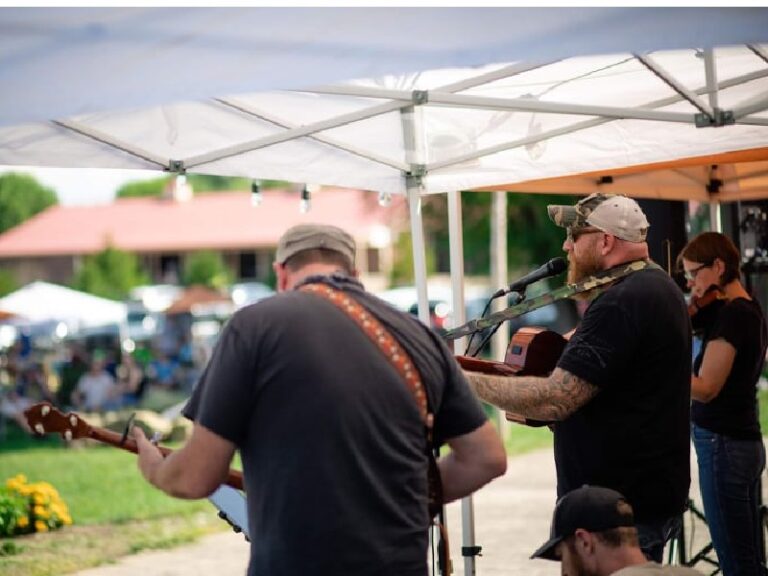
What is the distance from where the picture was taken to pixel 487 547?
27.5ft

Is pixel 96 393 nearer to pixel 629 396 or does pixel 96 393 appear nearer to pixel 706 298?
pixel 706 298

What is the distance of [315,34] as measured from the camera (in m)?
2.76

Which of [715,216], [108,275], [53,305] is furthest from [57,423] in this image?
[108,275]

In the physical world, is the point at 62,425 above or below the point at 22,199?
below

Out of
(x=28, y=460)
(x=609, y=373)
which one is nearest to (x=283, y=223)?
(x=28, y=460)

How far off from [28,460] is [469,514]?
12.4 metres

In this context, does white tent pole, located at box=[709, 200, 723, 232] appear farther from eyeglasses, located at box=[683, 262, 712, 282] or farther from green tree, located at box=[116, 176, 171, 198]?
green tree, located at box=[116, 176, 171, 198]

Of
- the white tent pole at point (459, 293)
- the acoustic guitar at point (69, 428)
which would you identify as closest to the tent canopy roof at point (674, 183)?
the white tent pole at point (459, 293)

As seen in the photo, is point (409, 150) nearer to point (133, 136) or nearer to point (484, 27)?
point (133, 136)

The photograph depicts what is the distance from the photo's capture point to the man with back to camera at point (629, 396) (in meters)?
3.53

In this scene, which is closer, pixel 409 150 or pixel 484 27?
pixel 484 27

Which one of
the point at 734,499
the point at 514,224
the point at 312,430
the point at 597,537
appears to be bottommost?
the point at 734,499

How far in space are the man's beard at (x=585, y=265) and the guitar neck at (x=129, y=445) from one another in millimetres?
1321

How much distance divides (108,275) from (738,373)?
201ft
